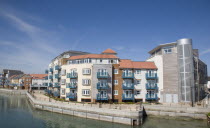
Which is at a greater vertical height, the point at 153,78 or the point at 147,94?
the point at 153,78

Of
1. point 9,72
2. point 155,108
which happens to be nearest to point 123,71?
point 155,108

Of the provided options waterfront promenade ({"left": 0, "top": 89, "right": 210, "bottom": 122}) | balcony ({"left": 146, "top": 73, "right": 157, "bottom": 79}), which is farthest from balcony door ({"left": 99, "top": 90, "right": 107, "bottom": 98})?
balcony ({"left": 146, "top": 73, "right": 157, "bottom": 79})

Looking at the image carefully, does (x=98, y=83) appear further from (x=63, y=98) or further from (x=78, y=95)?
(x=63, y=98)

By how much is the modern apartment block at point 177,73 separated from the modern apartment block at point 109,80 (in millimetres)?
2404

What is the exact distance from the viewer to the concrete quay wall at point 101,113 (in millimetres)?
29564

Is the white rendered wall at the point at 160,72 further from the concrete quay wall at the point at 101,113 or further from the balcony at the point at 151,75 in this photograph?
the concrete quay wall at the point at 101,113

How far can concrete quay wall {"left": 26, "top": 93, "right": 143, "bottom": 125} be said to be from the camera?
29.6 m

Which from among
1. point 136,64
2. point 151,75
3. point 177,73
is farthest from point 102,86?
point 177,73

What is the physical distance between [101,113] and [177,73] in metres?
24.3

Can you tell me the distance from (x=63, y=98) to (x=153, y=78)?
28.1m

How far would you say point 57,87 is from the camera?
5606 cm

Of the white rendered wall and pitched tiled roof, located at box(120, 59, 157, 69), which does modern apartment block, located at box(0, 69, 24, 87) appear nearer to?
pitched tiled roof, located at box(120, 59, 157, 69)

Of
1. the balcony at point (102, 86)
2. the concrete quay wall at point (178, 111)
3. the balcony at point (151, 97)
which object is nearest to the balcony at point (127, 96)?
the balcony at point (151, 97)

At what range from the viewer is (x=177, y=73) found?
1679 inches
